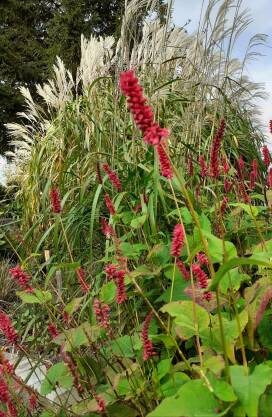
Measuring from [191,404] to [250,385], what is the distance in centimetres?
10

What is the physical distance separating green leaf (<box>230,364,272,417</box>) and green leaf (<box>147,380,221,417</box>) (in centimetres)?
5

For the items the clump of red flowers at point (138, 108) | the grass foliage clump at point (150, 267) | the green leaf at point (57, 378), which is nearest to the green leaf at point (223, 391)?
the grass foliage clump at point (150, 267)

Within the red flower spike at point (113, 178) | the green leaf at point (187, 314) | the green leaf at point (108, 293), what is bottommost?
the green leaf at point (108, 293)

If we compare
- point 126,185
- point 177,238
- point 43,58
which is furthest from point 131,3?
point 43,58

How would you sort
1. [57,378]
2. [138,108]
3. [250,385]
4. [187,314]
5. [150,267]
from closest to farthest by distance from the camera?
[138,108] < [250,385] < [187,314] < [57,378] < [150,267]

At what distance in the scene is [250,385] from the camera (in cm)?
82

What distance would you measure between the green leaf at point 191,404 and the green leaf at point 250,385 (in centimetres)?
5

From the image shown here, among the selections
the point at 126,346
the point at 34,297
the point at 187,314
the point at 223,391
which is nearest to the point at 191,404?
the point at 223,391

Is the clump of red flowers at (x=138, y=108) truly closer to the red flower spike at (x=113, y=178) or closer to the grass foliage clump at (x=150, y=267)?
the grass foliage clump at (x=150, y=267)

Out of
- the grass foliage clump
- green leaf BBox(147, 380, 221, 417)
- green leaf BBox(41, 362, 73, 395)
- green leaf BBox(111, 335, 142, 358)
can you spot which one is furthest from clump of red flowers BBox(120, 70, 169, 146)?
green leaf BBox(41, 362, 73, 395)

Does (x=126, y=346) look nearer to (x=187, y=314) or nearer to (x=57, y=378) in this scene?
(x=57, y=378)

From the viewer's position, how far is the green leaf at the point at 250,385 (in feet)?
2.56

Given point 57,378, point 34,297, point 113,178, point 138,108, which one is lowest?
point 57,378

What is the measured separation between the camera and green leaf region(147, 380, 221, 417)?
31.3 inches
